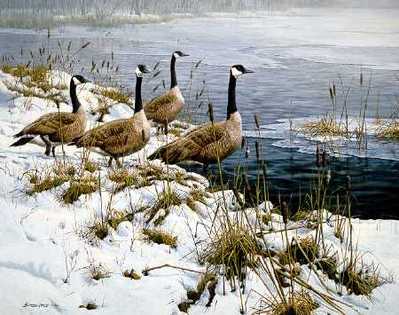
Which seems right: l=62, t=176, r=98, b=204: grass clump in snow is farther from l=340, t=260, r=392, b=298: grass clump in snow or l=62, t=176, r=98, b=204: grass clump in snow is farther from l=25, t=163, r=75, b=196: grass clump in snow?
l=340, t=260, r=392, b=298: grass clump in snow

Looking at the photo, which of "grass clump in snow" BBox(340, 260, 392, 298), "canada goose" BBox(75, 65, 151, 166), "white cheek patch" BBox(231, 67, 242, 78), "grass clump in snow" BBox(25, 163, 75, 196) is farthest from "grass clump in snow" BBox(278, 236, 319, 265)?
"white cheek patch" BBox(231, 67, 242, 78)

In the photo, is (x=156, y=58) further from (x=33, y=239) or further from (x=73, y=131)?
(x=33, y=239)

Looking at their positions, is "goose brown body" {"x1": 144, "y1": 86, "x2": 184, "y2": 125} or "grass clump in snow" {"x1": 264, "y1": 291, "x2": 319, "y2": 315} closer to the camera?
"grass clump in snow" {"x1": 264, "y1": 291, "x2": 319, "y2": 315}

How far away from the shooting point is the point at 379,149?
8.05 metres

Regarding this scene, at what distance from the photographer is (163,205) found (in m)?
4.17

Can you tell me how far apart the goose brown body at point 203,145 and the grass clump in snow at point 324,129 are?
12.0ft

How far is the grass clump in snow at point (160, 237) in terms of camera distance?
12.3ft

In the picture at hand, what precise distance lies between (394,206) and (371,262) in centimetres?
211

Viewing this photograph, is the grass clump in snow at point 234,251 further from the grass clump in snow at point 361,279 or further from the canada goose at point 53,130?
the canada goose at point 53,130

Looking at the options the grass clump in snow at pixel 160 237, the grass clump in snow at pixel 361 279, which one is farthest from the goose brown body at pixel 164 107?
the grass clump in snow at pixel 361 279

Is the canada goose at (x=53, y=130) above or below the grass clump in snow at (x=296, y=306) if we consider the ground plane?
above

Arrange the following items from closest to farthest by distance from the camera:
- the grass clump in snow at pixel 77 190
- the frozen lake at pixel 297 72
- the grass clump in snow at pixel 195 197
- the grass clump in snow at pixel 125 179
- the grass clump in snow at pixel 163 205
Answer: the grass clump in snow at pixel 163 205
the grass clump in snow at pixel 77 190
the grass clump in snow at pixel 195 197
the grass clump in snow at pixel 125 179
the frozen lake at pixel 297 72

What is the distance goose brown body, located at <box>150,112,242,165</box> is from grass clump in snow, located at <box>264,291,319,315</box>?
261 centimetres

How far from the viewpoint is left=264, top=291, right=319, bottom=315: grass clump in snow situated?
289 cm
